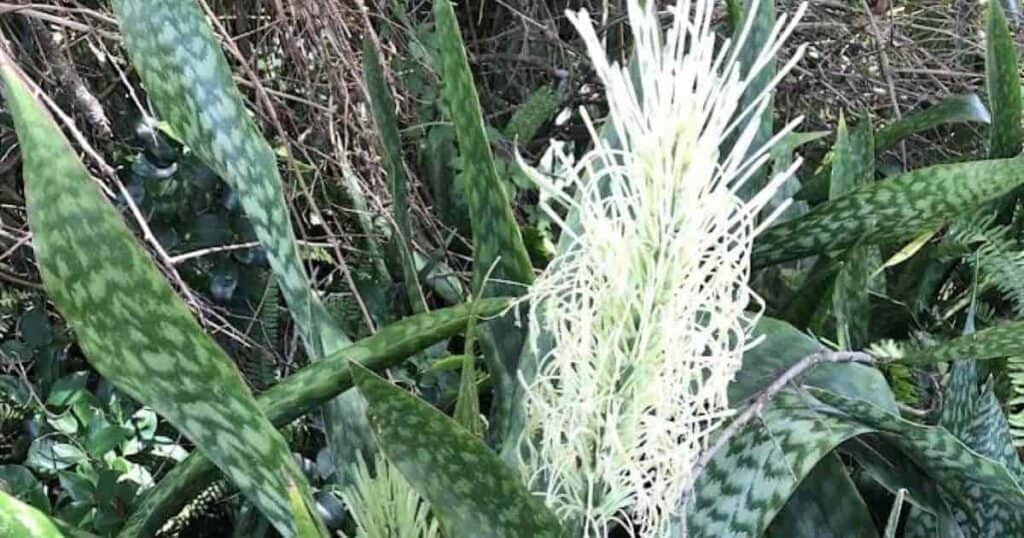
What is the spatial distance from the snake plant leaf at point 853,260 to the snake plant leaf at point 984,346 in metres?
0.09

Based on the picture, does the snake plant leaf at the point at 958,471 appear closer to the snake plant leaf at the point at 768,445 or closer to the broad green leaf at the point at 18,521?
the snake plant leaf at the point at 768,445

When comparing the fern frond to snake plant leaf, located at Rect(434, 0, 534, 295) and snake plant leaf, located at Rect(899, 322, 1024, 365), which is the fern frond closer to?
snake plant leaf, located at Rect(434, 0, 534, 295)

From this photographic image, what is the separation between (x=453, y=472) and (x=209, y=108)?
222mm

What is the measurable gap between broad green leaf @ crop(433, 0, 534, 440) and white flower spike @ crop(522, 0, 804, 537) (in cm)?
15

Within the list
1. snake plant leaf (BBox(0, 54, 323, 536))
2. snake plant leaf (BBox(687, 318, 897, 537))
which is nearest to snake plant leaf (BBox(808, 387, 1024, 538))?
snake plant leaf (BBox(687, 318, 897, 537))

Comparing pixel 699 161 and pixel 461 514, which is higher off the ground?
pixel 699 161

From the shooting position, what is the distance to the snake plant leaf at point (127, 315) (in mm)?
305

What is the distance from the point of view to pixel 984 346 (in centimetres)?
47

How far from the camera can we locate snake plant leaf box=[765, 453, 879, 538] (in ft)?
1.67

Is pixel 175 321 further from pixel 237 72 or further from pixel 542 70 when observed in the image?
pixel 542 70

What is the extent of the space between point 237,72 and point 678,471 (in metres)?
0.68

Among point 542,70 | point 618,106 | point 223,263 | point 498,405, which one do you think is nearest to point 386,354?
point 498,405

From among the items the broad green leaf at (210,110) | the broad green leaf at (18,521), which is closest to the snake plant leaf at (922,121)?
the broad green leaf at (210,110)

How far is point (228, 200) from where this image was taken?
875mm
